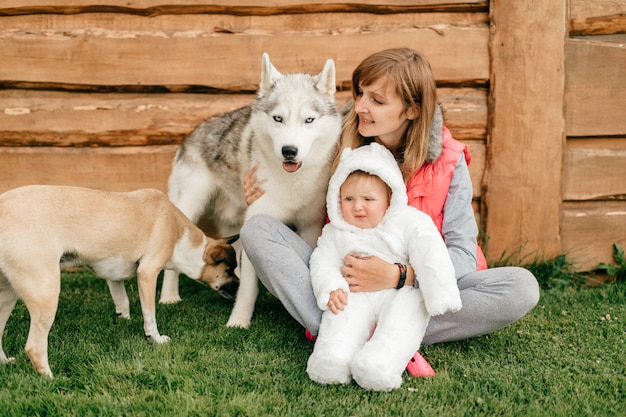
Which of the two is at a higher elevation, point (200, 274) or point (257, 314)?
point (200, 274)

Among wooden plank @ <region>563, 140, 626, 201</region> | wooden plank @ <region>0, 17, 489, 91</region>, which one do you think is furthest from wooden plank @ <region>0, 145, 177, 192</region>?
wooden plank @ <region>563, 140, 626, 201</region>

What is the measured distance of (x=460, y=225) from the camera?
3359 mm

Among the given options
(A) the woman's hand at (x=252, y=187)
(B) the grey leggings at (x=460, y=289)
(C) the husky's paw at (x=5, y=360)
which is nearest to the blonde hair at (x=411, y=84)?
(B) the grey leggings at (x=460, y=289)

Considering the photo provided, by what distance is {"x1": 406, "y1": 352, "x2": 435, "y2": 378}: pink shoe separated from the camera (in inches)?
116

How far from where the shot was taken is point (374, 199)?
10.3ft

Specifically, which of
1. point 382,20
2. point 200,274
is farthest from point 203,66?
point 200,274

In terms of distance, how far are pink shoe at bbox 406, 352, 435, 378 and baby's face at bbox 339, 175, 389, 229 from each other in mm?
695

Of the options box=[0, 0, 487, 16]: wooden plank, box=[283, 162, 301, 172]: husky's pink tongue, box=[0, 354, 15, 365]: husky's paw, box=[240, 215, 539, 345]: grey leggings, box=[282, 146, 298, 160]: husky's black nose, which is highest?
box=[0, 0, 487, 16]: wooden plank

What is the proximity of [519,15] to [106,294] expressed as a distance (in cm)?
349

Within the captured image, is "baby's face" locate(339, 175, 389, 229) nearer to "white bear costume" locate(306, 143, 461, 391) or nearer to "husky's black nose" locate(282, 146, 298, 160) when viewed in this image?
"white bear costume" locate(306, 143, 461, 391)

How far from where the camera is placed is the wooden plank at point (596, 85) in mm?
4445

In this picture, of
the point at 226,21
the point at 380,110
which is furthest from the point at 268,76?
the point at 226,21

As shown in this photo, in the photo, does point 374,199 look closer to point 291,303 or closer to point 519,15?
point 291,303

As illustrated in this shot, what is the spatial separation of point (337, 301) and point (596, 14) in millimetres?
3009
